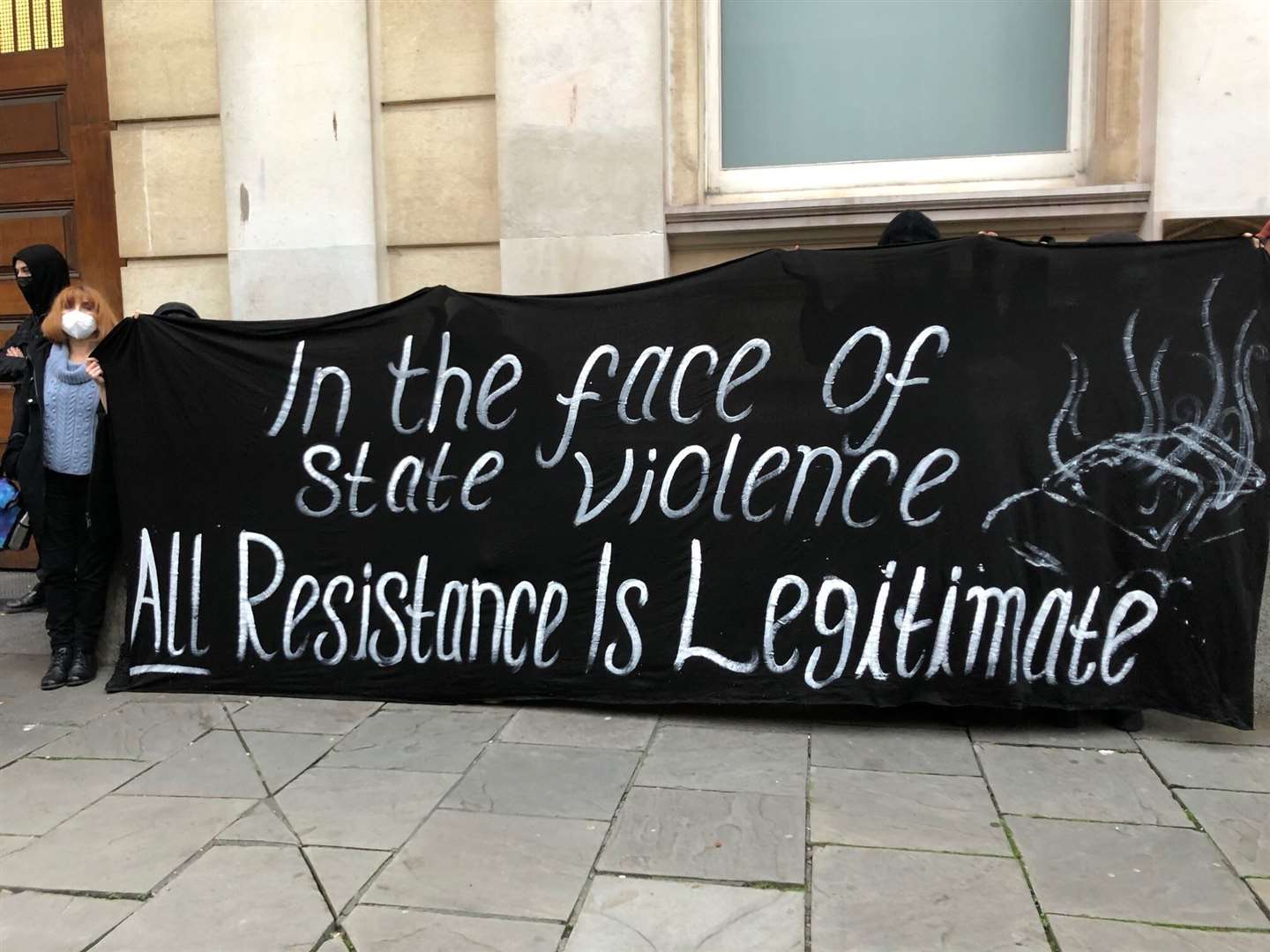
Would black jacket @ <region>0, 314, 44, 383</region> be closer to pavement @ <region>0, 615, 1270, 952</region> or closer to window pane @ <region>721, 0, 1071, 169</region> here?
pavement @ <region>0, 615, 1270, 952</region>

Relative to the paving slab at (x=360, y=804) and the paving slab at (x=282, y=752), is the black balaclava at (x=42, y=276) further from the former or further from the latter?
the paving slab at (x=360, y=804)

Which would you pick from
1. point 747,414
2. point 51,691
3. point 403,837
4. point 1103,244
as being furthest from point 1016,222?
point 51,691

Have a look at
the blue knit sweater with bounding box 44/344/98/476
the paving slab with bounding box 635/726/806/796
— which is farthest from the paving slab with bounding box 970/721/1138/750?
the blue knit sweater with bounding box 44/344/98/476

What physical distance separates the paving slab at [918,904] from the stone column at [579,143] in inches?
133

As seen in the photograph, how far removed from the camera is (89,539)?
179 inches

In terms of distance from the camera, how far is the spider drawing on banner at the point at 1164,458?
3.70m

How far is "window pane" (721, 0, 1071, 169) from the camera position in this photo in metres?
5.34

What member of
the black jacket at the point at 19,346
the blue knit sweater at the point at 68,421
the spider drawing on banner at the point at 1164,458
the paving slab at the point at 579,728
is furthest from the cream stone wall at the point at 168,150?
the spider drawing on banner at the point at 1164,458

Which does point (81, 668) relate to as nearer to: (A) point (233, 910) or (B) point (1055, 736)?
(A) point (233, 910)

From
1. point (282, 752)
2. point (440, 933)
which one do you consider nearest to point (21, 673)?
point (282, 752)

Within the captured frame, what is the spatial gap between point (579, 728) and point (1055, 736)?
5.95ft

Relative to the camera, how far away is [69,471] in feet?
14.7

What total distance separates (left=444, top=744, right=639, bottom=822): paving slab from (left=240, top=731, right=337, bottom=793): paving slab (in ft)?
2.04

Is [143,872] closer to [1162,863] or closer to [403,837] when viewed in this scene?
[403,837]
